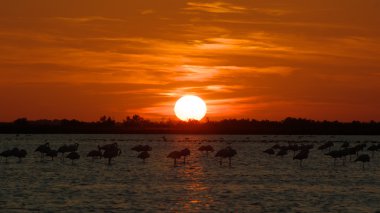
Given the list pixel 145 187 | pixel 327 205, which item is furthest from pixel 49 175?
pixel 327 205

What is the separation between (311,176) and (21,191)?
2157 centimetres

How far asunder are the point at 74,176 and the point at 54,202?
50.5ft

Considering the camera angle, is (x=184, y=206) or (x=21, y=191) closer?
(x=184, y=206)

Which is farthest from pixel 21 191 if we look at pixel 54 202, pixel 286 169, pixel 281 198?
pixel 286 169

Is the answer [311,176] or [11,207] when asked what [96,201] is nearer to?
[11,207]

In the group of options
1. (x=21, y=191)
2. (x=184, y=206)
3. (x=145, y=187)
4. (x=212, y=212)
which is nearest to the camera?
(x=212, y=212)

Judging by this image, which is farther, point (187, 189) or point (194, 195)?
point (187, 189)

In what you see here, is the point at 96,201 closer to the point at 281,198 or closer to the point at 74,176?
the point at 281,198

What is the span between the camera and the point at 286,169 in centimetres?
5706

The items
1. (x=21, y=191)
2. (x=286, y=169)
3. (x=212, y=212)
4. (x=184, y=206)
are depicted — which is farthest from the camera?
(x=286, y=169)

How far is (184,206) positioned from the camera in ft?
104

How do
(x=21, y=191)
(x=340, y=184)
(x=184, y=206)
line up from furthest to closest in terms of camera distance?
(x=340, y=184) → (x=21, y=191) → (x=184, y=206)

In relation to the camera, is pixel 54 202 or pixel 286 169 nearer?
pixel 54 202

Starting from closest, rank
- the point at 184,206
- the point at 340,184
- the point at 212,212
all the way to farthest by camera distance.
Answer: the point at 212,212 → the point at 184,206 → the point at 340,184
